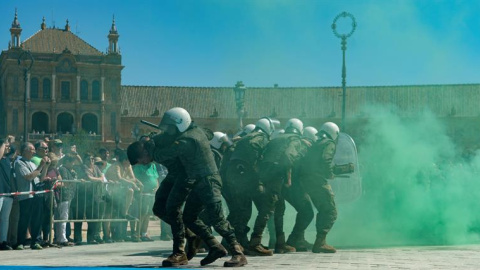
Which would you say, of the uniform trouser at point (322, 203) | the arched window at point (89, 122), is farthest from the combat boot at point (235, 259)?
the arched window at point (89, 122)

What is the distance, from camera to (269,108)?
100 meters

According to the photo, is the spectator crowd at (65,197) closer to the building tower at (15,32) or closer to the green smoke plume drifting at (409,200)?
the green smoke plume drifting at (409,200)

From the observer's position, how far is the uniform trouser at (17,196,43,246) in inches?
528

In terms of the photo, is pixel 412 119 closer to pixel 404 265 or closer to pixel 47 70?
pixel 404 265

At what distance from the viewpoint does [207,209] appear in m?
9.59

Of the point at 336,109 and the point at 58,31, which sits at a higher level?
the point at 58,31

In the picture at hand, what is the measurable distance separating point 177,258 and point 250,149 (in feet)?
7.72

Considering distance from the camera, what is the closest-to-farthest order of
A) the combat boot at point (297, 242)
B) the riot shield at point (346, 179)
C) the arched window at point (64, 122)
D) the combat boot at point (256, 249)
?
the combat boot at point (256, 249) → the combat boot at point (297, 242) → the riot shield at point (346, 179) → the arched window at point (64, 122)

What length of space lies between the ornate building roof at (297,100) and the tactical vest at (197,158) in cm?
8268

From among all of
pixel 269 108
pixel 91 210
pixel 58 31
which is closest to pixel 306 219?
pixel 91 210

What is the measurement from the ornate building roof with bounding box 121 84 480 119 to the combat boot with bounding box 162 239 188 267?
82671 mm

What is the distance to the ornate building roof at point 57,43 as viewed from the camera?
100375 mm

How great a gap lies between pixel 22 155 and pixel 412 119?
930 centimetres

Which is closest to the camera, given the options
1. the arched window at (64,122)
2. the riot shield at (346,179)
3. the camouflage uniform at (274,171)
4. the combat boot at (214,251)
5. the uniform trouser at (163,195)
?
the combat boot at (214,251)
